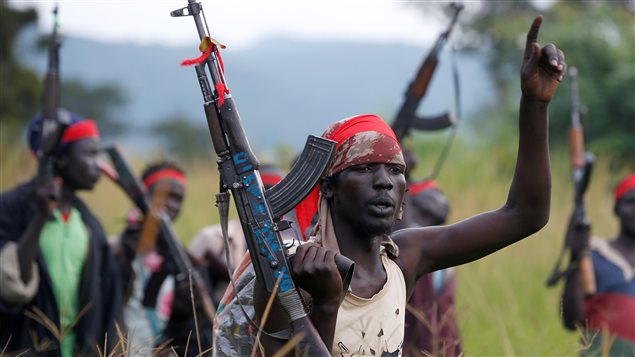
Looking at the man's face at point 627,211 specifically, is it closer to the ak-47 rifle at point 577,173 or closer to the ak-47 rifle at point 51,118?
the ak-47 rifle at point 577,173

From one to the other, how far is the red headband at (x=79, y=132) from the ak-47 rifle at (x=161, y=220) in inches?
18.0

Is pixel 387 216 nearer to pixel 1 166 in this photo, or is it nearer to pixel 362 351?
pixel 362 351

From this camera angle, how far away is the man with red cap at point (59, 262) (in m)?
6.29

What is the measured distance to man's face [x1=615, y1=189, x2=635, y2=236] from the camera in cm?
719

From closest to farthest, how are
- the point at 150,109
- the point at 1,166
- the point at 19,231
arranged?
the point at 19,231
the point at 1,166
the point at 150,109

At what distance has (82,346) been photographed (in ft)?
21.5

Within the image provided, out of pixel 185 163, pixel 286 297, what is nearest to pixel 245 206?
pixel 286 297

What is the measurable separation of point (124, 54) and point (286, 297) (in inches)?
5599

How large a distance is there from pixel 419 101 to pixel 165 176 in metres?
1.90

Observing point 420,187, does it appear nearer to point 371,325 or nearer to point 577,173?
point 577,173

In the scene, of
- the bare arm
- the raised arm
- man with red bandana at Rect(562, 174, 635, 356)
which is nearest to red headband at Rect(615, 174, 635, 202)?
man with red bandana at Rect(562, 174, 635, 356)

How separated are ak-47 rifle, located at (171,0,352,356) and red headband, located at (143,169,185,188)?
4332mm

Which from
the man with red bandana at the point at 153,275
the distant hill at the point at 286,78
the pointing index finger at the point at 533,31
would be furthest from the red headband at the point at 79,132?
the distant hill at the point at 286,78

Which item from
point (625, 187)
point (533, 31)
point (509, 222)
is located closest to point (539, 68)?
point (533, 31)
